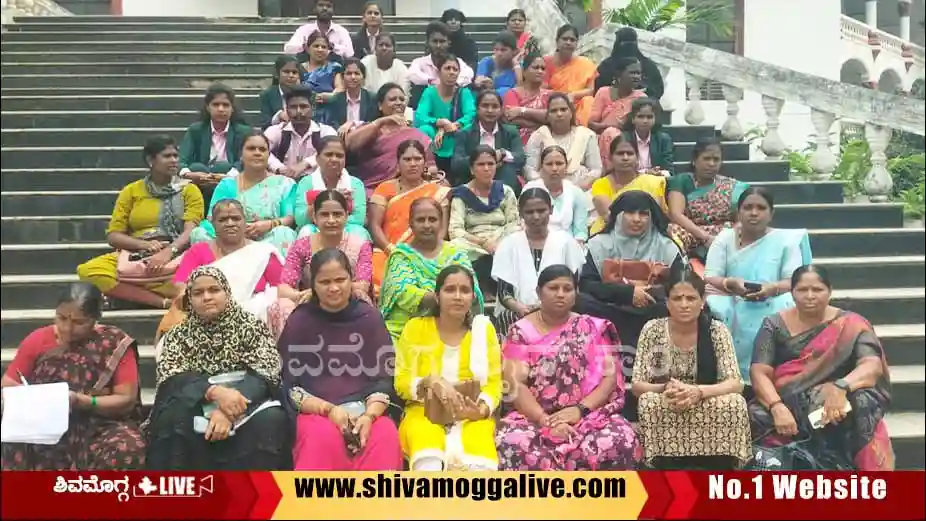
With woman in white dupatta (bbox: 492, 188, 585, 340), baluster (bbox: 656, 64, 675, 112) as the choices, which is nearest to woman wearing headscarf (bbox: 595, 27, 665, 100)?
baluster (bbox: 656, 64, 675, 112)

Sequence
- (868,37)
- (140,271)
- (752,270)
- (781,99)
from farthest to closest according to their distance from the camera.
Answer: (868,37) < (781,99) < (140,271) < (752,270)

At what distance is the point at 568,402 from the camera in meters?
4.37

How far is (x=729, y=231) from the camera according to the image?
16.5ft

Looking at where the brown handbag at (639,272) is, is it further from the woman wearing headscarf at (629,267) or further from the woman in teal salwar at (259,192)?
the woman in teal salwar at (259,192)

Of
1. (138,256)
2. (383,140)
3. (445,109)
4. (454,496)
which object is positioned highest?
(445,109)

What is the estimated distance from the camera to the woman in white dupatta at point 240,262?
4.80 meters

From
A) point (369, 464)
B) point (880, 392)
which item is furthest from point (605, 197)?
point (369, 464)

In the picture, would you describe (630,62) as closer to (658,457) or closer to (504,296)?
(504,296)

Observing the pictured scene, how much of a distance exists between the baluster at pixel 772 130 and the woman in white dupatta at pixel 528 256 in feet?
8.97

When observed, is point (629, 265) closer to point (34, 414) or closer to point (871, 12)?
point (34, 414)

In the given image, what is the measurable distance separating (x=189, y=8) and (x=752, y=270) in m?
10.9

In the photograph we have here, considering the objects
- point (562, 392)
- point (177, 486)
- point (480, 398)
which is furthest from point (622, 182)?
point (177, 486)

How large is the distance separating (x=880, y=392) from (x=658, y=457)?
101 cm

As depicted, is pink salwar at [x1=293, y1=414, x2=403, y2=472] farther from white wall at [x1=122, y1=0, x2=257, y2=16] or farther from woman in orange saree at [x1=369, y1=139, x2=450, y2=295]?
white wall at [x1=122, y1=0, x2=257, y2=16]
